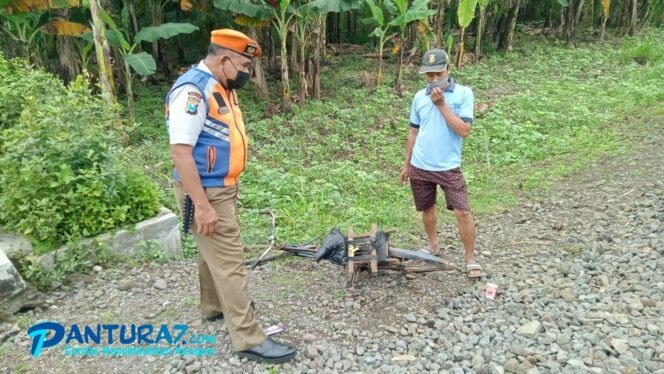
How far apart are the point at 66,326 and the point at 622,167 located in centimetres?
699

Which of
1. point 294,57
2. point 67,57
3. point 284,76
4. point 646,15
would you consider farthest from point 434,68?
point 646,15

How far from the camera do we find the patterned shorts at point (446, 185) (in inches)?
163

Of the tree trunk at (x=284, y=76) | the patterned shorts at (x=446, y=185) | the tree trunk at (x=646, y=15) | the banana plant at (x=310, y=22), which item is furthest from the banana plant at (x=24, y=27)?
the tree trunk at (x=646, y=15)

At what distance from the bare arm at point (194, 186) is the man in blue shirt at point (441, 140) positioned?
1990 mm

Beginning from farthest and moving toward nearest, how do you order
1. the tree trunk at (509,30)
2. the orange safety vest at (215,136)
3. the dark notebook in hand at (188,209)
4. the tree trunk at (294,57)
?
the tree trunk at (509,30) → the tree trunk at (294,57) → the dark notebook in hand at (188,209) → the orange safety vest at (215,136)

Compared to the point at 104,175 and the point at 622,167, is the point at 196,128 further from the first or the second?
the point at 622,167

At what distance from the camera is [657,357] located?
305 centimetres

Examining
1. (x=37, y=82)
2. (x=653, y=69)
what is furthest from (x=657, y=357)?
(x=653, y=69)

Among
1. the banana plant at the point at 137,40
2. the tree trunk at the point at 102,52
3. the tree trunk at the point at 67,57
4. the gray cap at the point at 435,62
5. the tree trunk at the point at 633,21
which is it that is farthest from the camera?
the tree trunk at the point at 633,21

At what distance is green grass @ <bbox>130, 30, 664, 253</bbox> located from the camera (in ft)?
19.9

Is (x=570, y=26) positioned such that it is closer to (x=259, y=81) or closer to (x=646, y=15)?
(x=646, y=15)

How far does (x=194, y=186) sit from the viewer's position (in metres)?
2.84

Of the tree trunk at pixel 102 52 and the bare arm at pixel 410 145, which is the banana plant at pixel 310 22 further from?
the bare arm at pixel 410 145

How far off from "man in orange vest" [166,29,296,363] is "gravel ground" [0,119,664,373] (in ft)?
1.10
